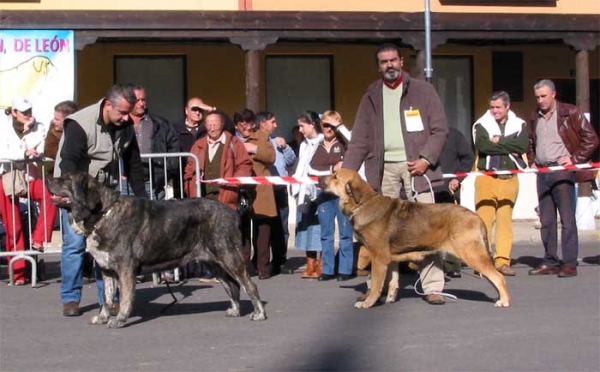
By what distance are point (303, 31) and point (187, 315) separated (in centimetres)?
948

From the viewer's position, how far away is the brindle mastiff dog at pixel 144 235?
8914 millimetres

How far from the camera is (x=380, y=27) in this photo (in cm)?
1867

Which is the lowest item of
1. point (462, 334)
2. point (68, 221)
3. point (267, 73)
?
point (462, 334)

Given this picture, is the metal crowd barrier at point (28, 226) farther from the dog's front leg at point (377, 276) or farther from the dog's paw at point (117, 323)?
the dog's front leg at point (377, 276)

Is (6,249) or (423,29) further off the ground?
(423,29)

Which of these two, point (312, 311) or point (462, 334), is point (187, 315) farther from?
point (462, 334)

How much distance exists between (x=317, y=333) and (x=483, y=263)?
180cm

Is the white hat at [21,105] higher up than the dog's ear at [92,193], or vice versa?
the white hat at [21,105]

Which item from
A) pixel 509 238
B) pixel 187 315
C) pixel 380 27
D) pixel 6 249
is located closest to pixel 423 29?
pixel 380 27

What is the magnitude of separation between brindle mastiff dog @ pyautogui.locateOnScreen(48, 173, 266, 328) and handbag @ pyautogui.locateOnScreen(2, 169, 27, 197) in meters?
3.18

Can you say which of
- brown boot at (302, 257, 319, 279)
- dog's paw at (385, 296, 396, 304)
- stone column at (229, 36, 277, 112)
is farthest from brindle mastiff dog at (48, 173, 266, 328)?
stone column at (229, 36, 277, 112)

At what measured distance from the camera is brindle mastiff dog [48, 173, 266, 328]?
8.91 metres

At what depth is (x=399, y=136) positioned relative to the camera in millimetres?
10289

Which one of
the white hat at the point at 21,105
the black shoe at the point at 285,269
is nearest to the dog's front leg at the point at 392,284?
the black shoe at the point at 285,269
